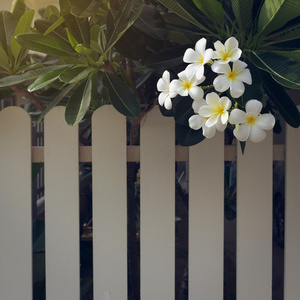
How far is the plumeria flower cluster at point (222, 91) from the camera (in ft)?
3.33

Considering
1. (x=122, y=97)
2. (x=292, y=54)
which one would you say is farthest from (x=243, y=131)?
(x=122, y=97)

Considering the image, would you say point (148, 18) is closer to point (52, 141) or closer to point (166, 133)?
point (166, 133)

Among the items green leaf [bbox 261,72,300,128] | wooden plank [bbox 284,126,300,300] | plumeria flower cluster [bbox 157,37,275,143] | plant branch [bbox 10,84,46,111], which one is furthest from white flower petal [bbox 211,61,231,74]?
plant branch [bbox 10,84,46,111]

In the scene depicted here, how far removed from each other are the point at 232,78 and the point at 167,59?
44 centimetres

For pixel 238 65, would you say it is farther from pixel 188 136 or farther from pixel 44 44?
pixel 44 44

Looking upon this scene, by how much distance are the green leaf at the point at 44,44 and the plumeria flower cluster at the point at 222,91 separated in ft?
1.57

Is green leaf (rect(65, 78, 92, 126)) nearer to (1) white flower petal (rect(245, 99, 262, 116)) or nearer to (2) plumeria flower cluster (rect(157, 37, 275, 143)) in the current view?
(2) plumeria flower cluster (rect(157, 37, 275, 143))

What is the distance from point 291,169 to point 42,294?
1.25 m

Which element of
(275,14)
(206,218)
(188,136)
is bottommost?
(206,218)

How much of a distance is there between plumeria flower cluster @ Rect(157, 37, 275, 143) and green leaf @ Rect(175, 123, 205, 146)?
28cm

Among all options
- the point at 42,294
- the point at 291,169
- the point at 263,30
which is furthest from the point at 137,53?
the point at 42,294

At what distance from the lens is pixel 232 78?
3.38ft

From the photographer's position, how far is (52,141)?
1644mm

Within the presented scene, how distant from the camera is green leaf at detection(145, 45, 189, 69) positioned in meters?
1.41
